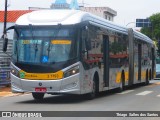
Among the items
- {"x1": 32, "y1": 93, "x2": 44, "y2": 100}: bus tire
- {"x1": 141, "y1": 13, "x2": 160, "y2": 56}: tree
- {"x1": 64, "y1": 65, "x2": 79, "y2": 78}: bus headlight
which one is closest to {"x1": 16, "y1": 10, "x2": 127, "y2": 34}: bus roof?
{"x1": 64, "y1": 65, "x2": 79, "y2": 78}: bus headlight

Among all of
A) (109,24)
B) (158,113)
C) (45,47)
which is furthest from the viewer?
(109,24)

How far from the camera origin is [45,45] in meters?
18.3

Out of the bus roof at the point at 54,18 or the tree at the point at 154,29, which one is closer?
the bus roof at the point at 54,18

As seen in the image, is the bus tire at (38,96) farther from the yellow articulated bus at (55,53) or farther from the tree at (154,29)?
the tree at (154,29)

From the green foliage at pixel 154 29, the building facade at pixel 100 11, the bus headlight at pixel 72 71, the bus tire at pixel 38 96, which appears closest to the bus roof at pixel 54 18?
the bus headlight at pixel 72 71

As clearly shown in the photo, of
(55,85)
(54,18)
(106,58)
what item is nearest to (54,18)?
(54,18)

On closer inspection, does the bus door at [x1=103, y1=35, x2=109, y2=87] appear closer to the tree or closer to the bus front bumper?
the bus front bumper

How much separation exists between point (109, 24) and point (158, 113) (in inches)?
346

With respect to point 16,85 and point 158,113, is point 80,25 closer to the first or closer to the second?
point 16,85

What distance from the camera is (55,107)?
1683 cm

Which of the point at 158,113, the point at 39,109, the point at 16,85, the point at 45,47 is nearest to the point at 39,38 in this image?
the point at 45,47

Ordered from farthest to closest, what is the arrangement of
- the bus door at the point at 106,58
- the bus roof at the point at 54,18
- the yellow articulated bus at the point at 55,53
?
the bus door at the point at 106,58 < the bus roof at the point at 54,18 < the yellow articulated bus at the point at 55,53

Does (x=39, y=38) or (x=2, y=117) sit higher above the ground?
(x=39, y=38)

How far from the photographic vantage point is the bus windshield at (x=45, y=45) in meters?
18.2
